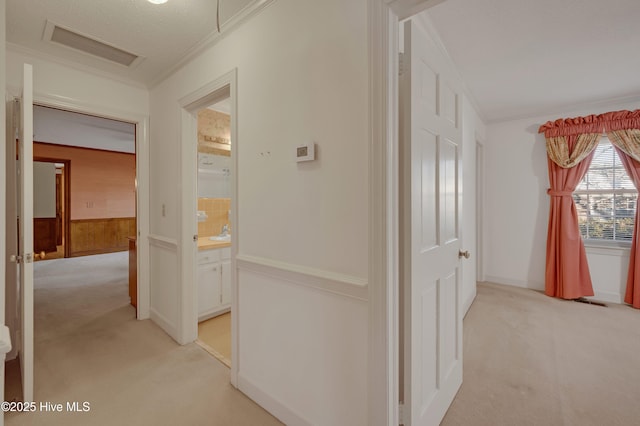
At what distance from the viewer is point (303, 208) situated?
1.58 metres

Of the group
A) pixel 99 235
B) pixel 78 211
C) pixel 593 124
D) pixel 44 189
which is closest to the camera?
pixel 593 124

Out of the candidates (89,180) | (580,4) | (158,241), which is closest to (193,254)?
(158,241)

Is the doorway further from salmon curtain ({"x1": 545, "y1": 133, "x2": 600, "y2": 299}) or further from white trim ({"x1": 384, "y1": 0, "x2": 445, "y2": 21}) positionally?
salmon curtain ({"x1": 545, "y1": 133, "x2": 600, "y2": 299})

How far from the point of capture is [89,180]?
6.96 meters

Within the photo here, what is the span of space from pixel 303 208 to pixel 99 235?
8.03 metres

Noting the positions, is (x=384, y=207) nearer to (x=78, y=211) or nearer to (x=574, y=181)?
(x=574, y=181)

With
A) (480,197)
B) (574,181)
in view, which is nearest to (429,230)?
(480,197)

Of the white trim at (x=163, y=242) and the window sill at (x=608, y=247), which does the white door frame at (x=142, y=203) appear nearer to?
the white trim at (x=163, y=242)

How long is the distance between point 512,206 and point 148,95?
5123mm

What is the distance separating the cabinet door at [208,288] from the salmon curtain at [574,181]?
4.33 m

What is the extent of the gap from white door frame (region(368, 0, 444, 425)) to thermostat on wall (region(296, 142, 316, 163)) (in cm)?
37

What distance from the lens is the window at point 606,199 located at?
3572 mm

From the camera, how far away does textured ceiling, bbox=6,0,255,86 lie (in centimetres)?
185

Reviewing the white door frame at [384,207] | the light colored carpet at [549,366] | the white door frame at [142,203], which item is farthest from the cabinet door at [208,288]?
the light colored carpet at [549,366]
